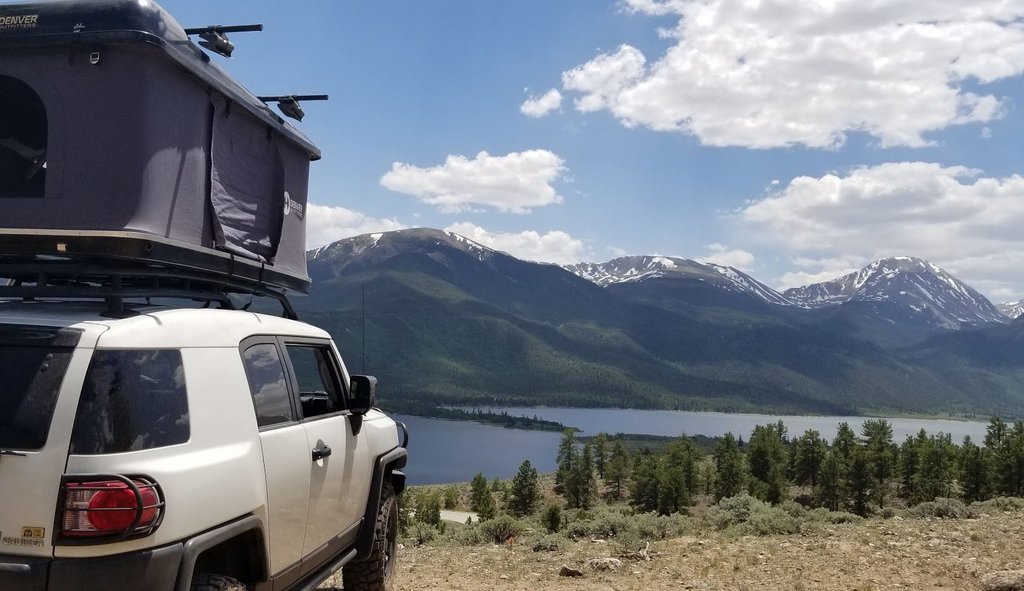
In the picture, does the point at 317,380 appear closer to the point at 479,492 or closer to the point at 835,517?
the point at 835,517

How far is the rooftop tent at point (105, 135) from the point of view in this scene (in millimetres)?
4098

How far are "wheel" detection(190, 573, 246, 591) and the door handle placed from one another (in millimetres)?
1028

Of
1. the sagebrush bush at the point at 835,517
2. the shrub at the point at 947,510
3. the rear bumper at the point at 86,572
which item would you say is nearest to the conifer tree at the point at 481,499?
the sagebrush bush at the point at 835,517

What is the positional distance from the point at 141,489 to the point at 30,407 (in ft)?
1.80

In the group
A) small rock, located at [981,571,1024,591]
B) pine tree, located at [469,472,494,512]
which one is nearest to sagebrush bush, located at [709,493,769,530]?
small rock, located at [981,571,1024,591]

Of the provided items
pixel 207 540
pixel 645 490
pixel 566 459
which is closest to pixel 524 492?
pixel 645 490

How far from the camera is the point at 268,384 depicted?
4.41m

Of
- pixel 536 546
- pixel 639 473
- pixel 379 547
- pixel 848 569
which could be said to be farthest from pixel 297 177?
pixel 639 473

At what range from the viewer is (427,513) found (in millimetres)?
52625

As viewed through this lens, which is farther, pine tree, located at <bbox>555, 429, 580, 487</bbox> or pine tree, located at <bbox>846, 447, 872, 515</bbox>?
pine tree, located at <bbox>555, 429, 580, 487</bbox>

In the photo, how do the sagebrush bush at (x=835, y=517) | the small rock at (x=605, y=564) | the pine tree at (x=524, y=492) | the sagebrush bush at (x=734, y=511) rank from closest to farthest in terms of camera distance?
1. the small rock at (x=605, y=564)
2. the sagebrush bush at (x=734, y=511)
3. the sagebrush bush at (x=835, y=517)
4. the pine tree at (x=524, y=492)

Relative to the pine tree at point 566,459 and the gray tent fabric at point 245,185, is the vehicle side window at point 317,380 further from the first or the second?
the pine tree at point 566,459

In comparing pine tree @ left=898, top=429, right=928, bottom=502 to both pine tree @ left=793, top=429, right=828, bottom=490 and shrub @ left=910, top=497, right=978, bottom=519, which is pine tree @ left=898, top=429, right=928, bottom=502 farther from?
shrub @ left=910, top=497, right=978, bottom=519

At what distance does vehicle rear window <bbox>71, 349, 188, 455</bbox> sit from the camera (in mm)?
3125
